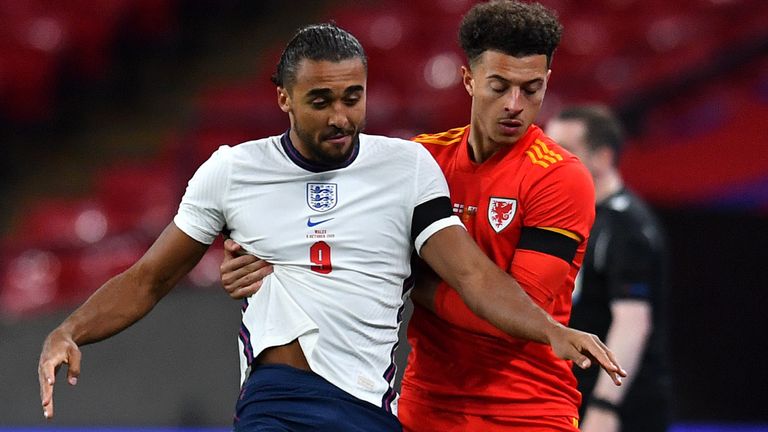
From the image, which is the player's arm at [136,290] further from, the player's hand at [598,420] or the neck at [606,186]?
the neck at [606,186]

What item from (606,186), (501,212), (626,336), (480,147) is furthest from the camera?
(606,186)

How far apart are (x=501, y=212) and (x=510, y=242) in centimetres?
8

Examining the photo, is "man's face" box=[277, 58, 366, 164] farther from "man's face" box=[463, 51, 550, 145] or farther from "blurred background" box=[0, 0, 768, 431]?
"blurred background" box=[0, 0, 768, 431]

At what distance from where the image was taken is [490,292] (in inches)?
115

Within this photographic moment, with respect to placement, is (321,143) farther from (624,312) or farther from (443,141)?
(624,312)

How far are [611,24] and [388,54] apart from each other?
1465mm

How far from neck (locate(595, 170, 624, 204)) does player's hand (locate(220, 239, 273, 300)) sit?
1.76 meters

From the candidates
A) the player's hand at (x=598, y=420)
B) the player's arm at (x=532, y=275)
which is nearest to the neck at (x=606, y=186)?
the player's hand at (x=598, y=420)

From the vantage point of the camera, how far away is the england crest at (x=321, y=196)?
118 inches

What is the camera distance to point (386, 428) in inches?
117

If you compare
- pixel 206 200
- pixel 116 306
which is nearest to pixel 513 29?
pixel 206 200

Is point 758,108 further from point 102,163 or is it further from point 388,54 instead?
point 102,163

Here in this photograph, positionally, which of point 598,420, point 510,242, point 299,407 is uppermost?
point 510,242

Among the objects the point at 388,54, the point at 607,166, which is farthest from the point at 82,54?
the point at 607,166
